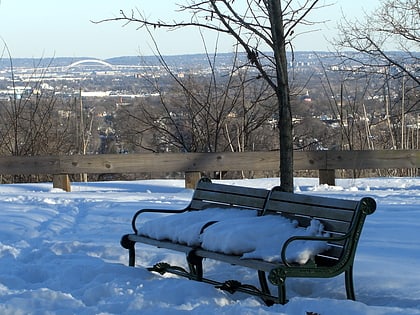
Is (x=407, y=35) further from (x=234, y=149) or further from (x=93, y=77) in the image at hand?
(x=93, y=77)

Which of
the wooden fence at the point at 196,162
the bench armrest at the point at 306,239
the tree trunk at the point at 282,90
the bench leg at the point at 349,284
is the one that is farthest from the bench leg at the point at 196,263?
the wooden fence at the point at 196,162

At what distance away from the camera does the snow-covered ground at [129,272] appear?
5.05 meters

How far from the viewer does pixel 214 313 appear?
467cm

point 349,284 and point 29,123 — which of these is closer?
point 349,284

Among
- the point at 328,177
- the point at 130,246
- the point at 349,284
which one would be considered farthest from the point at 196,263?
the point at 328,177

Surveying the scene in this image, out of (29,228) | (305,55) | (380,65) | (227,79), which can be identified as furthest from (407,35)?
(29,228)

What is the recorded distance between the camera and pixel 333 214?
5.43 m

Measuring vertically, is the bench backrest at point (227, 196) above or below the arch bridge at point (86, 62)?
Answer: below

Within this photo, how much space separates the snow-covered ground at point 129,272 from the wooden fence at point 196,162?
1.57 m

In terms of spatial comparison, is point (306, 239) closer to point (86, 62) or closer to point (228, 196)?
point (228, 196)

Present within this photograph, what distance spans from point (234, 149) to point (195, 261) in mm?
11747

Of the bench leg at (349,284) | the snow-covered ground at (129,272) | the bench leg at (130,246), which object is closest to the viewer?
the snow-covered ground at (129,272)

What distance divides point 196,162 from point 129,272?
6.65m

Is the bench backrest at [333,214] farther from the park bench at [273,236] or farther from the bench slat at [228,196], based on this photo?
the bench slat at [228,196]
